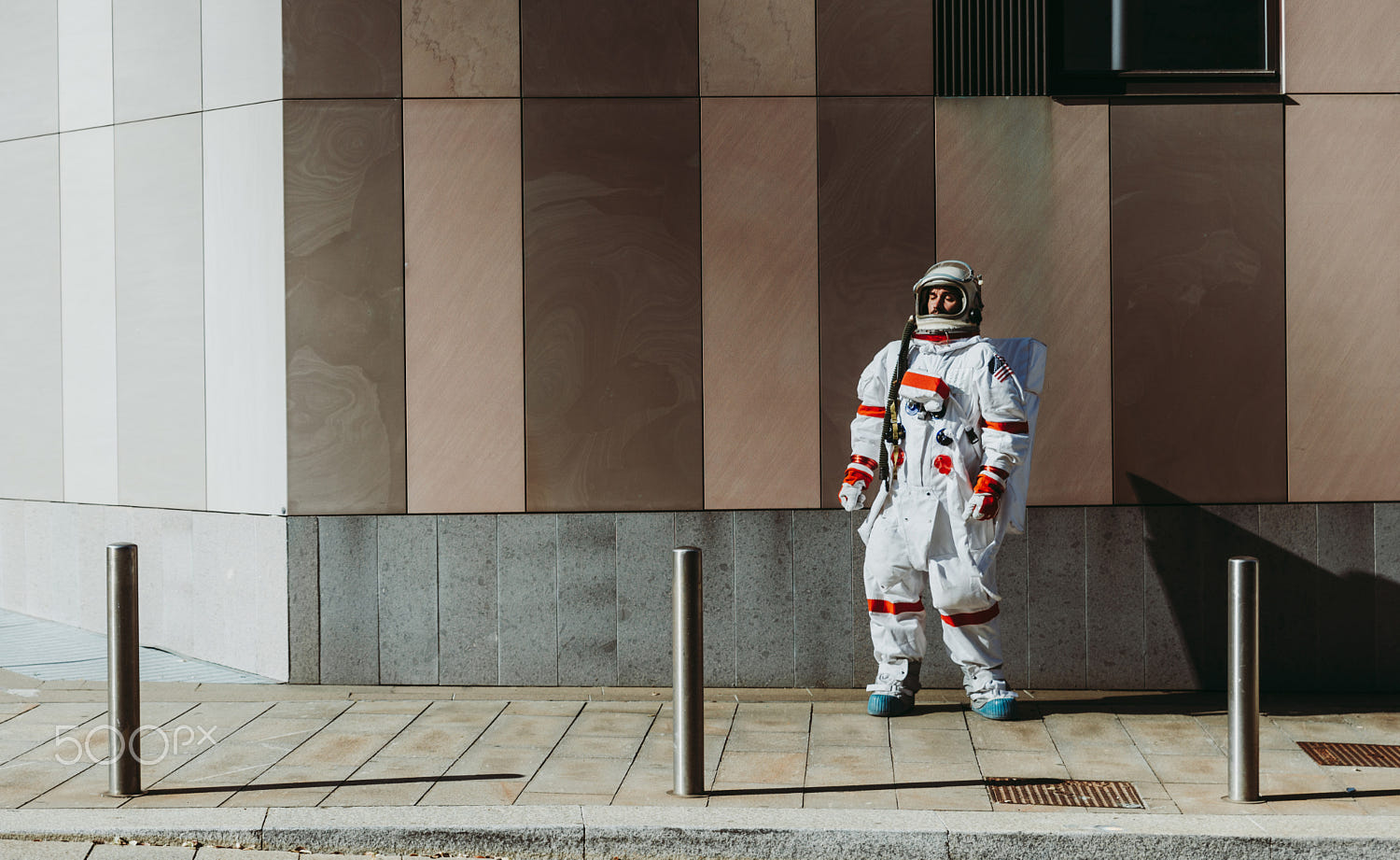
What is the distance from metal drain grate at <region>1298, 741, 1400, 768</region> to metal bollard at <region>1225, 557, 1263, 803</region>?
880 millimetres

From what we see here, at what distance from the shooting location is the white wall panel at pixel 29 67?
9430 mm

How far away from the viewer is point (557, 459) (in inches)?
307

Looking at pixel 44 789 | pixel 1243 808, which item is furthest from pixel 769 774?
pixel 44 789

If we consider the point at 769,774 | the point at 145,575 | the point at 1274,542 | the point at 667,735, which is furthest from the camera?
the point at 145,575

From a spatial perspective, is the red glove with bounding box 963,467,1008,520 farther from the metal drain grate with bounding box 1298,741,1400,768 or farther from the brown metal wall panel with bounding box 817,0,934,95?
the brown metal wall panel with bounding box 817,0,934,95

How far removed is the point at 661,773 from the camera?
5.86 meters

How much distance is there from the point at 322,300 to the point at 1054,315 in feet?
14.2

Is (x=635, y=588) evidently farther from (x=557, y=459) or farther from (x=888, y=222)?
(x=888, y=222)

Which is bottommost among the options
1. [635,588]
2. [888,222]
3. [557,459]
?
[635,588]

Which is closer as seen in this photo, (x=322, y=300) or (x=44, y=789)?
(x=44, y=789)

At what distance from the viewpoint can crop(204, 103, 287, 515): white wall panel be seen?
784 cm

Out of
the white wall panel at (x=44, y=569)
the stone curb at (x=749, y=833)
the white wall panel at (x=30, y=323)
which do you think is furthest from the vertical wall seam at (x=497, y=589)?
the white wall panel at (x=30, y=323)

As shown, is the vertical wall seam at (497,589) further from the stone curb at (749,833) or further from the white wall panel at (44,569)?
the white wall panel at (44,569)

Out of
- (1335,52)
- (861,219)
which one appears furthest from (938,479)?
(1335,52)
